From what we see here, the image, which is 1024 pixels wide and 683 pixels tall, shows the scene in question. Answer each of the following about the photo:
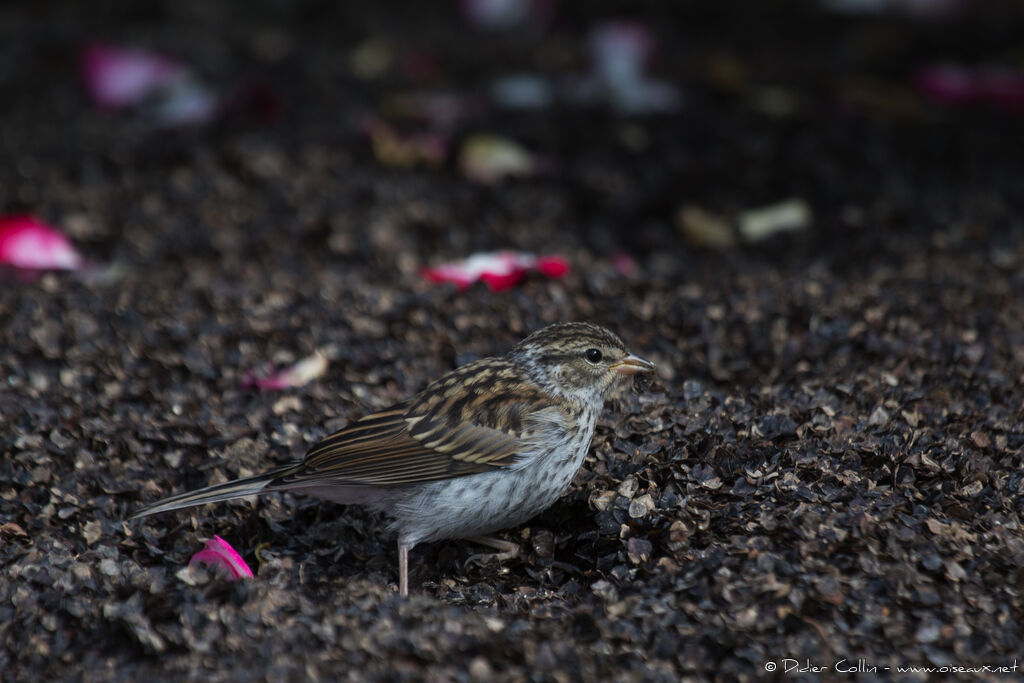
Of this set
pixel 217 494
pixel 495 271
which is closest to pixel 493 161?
pixel 495 271

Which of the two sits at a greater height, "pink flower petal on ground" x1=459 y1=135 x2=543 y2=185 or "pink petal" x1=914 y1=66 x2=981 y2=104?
"pink petal" x1=914 y1=66 x2=981 y2=104

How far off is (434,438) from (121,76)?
454cm

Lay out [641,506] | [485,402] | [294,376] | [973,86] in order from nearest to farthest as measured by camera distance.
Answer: [641,506] < [485,402] < [294,376] < [973,86]

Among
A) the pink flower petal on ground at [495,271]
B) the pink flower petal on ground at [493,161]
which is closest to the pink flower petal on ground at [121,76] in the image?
the pink flower petal on ground at [493,161]

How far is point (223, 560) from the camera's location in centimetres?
368

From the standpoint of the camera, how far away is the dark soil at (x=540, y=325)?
334 cm

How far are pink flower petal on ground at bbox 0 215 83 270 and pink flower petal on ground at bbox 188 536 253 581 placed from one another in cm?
254

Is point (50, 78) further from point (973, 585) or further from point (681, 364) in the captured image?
point (973, 585)

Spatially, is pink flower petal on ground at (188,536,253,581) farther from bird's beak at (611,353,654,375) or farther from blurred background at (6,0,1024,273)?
blurred background at (6,0,1024,273)

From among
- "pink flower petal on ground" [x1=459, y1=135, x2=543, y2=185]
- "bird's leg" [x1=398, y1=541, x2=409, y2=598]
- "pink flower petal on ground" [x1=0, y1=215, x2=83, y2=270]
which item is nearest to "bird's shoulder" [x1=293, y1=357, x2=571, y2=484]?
"bird's leg" [x1=398, y1=541, x2=409, y2=598]

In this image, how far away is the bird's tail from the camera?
3688 mm

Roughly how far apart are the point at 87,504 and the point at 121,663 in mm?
911

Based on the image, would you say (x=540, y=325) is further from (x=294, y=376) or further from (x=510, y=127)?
(x=510, y=127)

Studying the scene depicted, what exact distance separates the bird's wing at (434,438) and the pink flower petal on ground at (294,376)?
2.94ft
